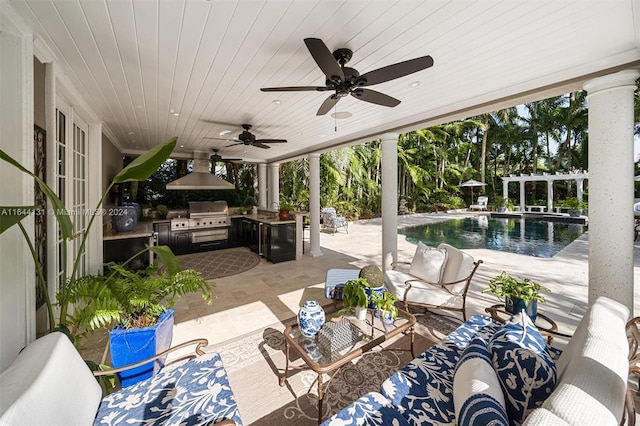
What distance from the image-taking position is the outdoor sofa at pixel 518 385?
90 centimetres

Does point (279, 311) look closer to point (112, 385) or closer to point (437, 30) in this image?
point (112, 385)

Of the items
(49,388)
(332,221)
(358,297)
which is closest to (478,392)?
(358,297)

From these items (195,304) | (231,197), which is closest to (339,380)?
(195,304)

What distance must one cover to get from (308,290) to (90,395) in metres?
3.23

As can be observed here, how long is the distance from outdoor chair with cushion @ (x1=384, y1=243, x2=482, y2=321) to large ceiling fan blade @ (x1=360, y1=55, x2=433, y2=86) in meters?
2.33

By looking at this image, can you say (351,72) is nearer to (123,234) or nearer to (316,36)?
(316,36)

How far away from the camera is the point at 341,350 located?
2.03 metres

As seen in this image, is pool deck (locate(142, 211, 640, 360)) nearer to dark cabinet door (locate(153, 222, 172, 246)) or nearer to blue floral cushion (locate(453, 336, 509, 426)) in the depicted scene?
blue floral cushion (locate(453, 336, 509, 426))

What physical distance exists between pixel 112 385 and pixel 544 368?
9.64ft

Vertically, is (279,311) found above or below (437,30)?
below

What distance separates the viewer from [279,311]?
3.60m

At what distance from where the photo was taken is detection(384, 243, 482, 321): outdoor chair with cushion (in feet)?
10.2

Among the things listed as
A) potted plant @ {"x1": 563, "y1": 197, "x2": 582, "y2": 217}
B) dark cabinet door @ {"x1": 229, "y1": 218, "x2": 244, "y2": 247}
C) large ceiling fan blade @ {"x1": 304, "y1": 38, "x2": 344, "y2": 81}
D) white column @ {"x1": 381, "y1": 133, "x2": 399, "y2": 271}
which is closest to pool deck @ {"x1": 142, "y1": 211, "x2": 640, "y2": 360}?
white column @ {"x1": 381, "y1": 133, "x2": 399, "y2": 271}

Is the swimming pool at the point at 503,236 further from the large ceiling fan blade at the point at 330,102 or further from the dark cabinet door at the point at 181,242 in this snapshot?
the dark cabinet door at the point at 181,242
